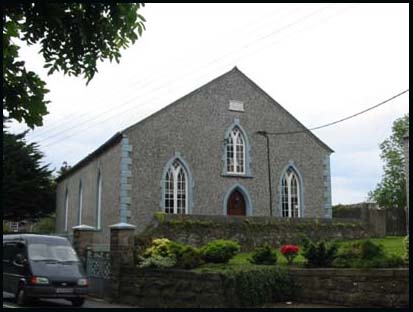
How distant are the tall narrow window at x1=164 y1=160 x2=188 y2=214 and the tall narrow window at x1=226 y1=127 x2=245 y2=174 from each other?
250cm

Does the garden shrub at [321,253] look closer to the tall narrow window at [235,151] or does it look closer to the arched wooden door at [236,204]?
the arched wooden door at [236,204]


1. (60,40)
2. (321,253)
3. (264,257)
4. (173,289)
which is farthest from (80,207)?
(60,40)

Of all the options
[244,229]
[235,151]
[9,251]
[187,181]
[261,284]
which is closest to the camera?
[261,284]

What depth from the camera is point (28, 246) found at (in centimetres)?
1516

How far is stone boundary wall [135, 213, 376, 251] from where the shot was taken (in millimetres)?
19297

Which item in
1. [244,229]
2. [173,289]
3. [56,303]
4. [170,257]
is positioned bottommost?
[56,303]

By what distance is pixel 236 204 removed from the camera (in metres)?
26.6

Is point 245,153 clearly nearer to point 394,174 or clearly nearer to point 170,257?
point 170,257

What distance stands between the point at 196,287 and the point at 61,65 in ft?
28.3

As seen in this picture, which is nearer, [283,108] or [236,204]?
[236,204]

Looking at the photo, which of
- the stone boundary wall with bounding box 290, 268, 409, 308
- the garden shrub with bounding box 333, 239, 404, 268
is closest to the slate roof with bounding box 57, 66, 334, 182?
the stone boundary wall with bounding box 290, 268, 409, 308

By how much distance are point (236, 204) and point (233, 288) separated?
14.0m

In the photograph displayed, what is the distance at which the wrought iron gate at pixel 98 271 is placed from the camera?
54.1ft

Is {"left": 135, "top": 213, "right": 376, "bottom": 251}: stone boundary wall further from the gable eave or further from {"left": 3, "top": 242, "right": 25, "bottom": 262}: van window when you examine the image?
the gable eave
